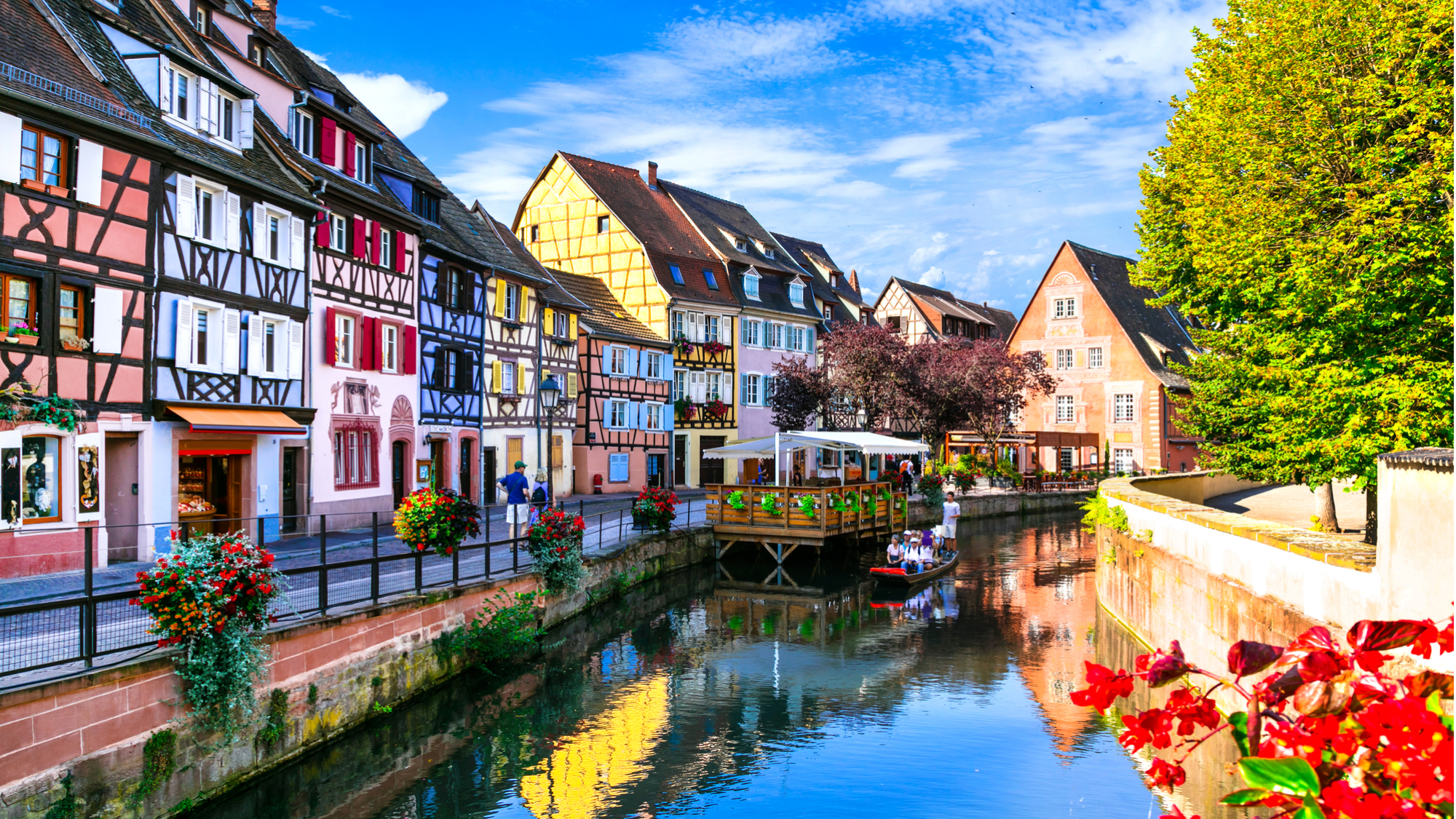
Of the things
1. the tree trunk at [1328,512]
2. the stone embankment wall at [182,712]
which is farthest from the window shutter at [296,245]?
the tree trunk at [1328,512]

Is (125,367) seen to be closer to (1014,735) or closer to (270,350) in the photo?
(270,350)

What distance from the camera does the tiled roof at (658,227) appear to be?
45031 millimetres

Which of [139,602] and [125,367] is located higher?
[125,367]

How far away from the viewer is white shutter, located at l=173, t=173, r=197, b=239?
697 inches

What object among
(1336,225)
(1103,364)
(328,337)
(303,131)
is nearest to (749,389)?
(1103,364)

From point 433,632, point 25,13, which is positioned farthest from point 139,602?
point 25,13

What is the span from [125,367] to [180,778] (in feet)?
31.9

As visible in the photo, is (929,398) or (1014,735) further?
(929,398)

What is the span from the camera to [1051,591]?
24078 mm

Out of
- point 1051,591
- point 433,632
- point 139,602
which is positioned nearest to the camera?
point 139,602

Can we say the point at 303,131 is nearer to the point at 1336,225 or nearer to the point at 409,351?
the point at 409,351

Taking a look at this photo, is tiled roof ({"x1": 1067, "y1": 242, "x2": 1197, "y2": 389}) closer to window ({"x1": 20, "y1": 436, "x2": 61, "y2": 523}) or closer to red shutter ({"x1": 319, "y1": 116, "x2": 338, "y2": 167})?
red shutter ({"x1": 319, "y1": 116, "x2": 338, "y2": 167})

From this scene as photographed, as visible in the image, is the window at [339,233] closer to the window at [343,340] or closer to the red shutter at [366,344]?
the window at [343,340]

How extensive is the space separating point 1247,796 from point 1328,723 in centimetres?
33
